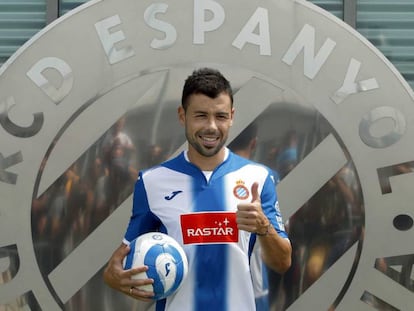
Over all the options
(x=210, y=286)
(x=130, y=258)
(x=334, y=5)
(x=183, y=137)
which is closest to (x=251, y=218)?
(x=210, y=286)

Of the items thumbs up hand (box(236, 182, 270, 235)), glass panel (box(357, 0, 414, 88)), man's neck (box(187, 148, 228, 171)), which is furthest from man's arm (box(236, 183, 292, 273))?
glass panel (box(357, 0, 414, 88))

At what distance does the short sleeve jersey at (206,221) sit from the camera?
2359 millimetres

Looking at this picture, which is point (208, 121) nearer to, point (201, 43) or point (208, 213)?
point (208, 213)

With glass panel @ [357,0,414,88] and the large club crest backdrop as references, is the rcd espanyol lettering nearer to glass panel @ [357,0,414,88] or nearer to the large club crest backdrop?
the large club crest backdrop

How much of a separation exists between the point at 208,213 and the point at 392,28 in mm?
1917

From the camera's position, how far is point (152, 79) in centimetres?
346

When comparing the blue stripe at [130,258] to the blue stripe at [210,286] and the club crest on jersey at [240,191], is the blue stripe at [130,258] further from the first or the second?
the club crest on jersey at [240,191]

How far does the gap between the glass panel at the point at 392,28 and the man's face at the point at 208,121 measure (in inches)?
66.6

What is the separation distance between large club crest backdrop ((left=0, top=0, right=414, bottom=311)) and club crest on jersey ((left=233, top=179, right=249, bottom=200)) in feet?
3.36

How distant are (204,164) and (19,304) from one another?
1.35 metres

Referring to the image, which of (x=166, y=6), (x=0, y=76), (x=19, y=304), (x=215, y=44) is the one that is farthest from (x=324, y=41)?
(x=19, y=304)

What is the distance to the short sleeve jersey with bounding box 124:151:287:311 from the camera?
2.36 m

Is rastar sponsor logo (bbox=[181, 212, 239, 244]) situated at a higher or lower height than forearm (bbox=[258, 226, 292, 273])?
higher

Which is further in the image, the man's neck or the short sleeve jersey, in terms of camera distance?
the man's neck
